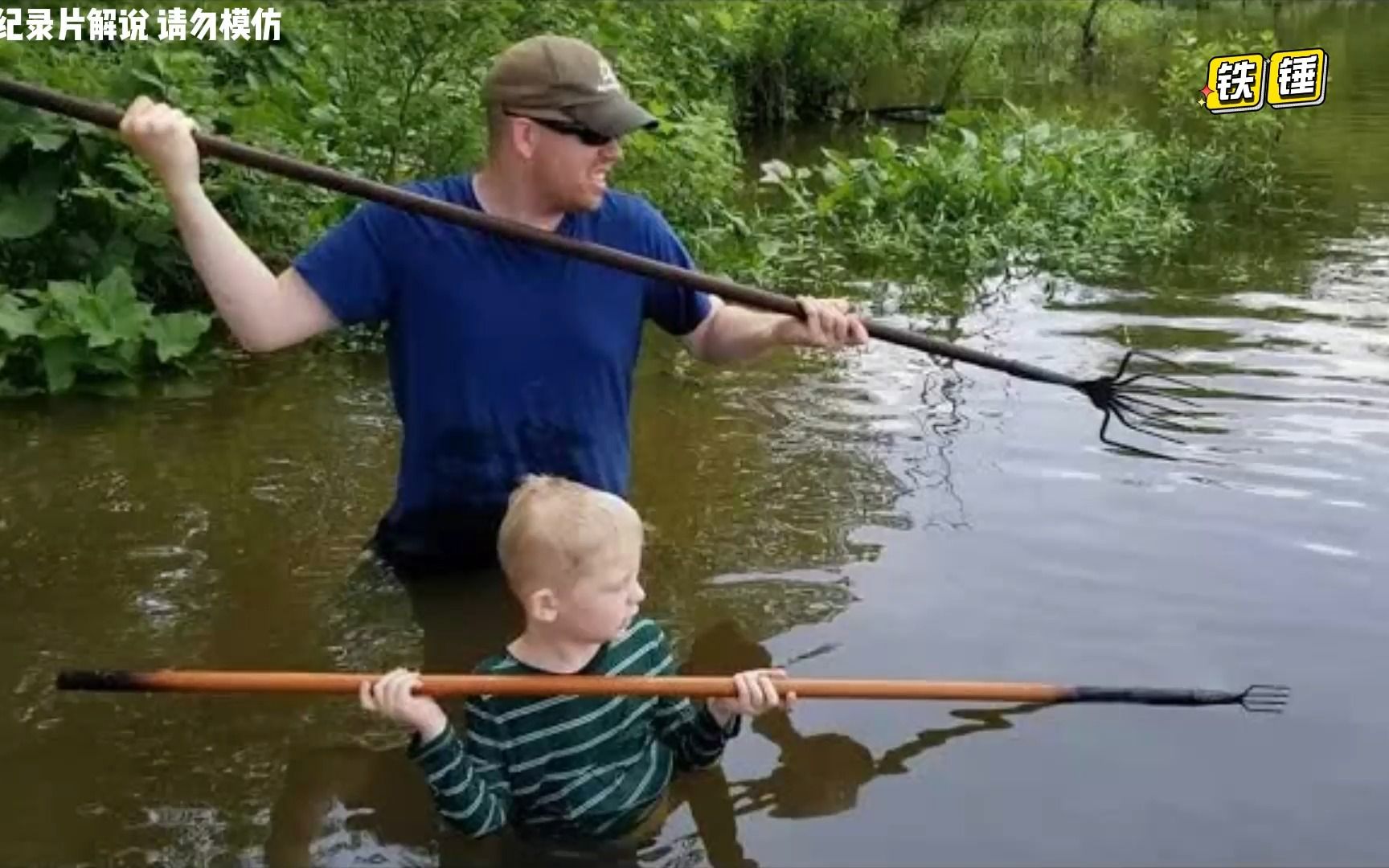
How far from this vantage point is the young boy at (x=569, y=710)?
3.26 m

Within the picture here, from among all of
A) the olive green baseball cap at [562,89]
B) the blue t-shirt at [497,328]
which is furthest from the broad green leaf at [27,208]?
the olive green baseball cap at [562,89]

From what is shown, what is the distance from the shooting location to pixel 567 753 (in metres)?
3.46

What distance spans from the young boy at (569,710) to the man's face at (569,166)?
798 mm

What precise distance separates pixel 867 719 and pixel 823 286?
5508mm

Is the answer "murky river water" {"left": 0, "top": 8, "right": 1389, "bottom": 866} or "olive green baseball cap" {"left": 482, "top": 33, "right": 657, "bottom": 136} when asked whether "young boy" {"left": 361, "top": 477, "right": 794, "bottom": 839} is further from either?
"olive green baseball cap" {"left": 482, "top": 33, "right": 657, "bottom": 136}

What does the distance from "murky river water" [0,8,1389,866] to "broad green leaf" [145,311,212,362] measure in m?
0.21

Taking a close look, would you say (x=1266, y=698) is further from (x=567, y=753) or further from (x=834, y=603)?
(x=567, y=753)

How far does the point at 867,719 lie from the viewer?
4.34 metres

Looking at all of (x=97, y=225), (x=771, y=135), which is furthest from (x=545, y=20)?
(x=771, y=135)

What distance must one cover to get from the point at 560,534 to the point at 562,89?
1.18 m

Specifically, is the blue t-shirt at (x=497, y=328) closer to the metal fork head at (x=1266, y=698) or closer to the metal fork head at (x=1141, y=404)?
the metal fork head at (x=1141, y=404)

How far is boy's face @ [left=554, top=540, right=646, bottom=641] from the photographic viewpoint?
Result: 10.7ft

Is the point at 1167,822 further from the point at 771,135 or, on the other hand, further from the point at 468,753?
the point at 771,135

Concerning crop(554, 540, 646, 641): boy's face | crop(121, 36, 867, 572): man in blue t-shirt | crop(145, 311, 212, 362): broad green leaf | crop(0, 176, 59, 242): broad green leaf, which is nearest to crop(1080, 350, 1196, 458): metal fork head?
crop(121, 36, 867, 572): man in blue t-shirt
